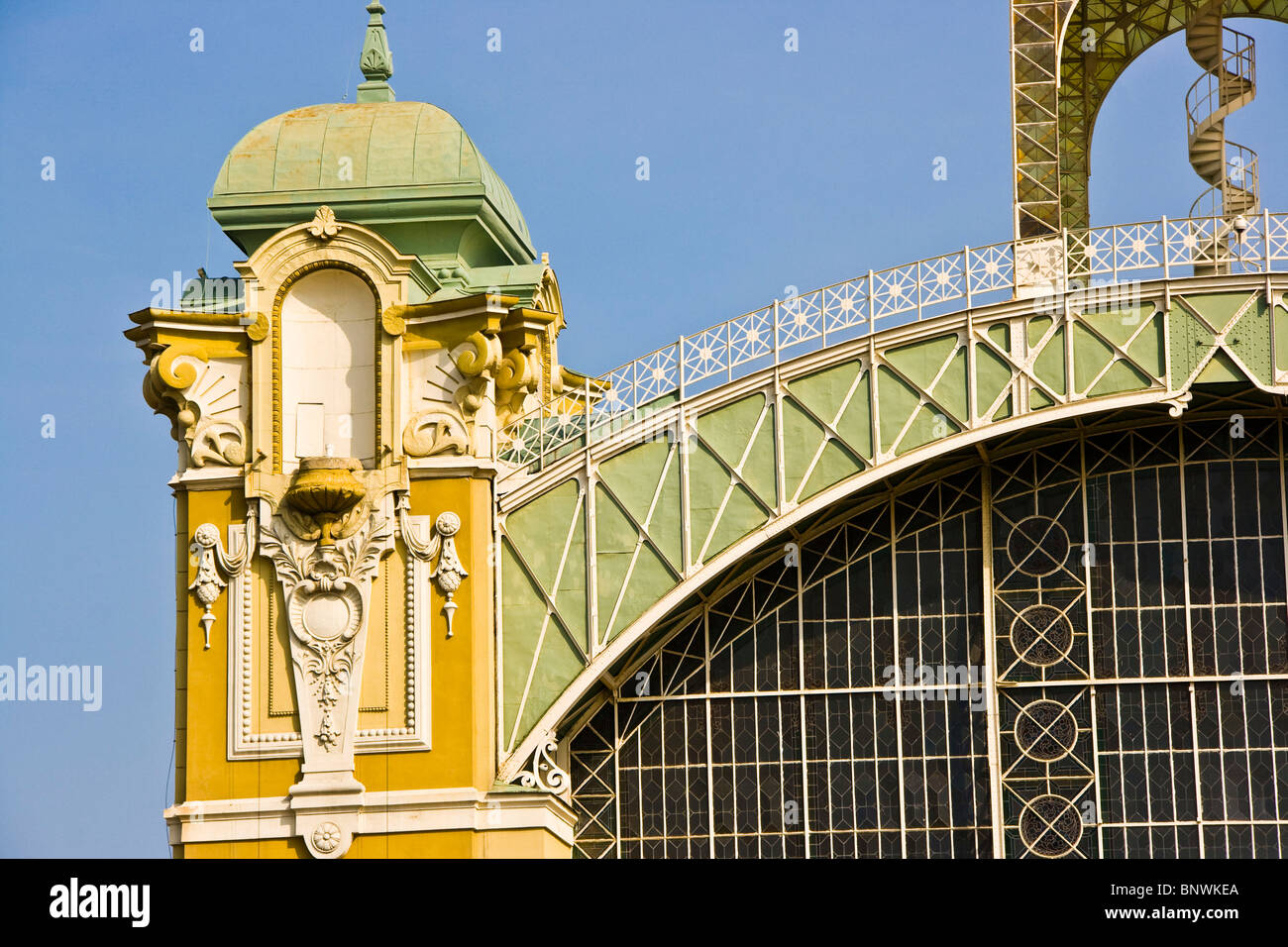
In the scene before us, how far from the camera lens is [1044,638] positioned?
3206 cm

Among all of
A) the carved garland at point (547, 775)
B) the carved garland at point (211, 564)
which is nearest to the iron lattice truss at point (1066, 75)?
the carved garland at point (547, 775)

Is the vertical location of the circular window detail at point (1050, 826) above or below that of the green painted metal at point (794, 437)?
below

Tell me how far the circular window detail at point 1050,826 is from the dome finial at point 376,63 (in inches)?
598

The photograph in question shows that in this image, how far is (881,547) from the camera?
32.6 meters

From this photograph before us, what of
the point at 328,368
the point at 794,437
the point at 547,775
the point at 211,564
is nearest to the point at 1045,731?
the point at 794,437

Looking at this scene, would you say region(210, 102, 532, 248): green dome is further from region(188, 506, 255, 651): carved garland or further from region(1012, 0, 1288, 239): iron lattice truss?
region(1012, 0, 1288, 239): iron lattice truss

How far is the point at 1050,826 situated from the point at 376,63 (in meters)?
16.3

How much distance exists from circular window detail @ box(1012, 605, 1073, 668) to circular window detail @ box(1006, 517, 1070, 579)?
601mm

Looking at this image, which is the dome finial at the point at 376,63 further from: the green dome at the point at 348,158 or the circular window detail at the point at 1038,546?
the circular window detail at the point at 1038,546

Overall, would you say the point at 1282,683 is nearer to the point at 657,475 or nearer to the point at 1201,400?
the point at 1201,400

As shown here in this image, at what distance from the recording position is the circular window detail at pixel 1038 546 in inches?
1268

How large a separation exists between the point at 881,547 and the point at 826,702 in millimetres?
2386

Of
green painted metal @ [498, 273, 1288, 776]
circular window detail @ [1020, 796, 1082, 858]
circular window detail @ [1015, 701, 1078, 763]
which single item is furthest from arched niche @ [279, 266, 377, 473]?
circular window detail @ [1020, 796, 1082, 858]
